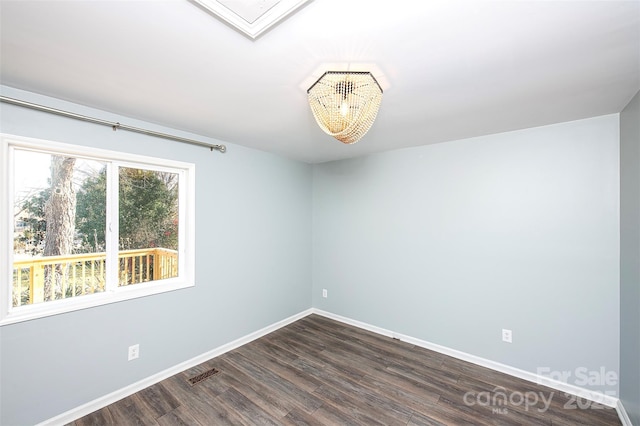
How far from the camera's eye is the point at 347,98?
4.80 ft

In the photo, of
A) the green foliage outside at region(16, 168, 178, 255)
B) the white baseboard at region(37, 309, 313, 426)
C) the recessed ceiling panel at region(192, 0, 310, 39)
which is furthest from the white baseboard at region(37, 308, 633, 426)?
the recessed ceiling panel at region(192, 0, 310, 39)

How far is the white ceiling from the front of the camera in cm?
109

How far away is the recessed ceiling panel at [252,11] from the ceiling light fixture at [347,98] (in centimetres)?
46

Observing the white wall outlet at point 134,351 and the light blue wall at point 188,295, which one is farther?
the white wall outlet at point 134,351

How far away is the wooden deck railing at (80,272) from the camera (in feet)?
6.25

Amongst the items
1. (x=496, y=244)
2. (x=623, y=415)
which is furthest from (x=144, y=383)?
(x=623, y=415)

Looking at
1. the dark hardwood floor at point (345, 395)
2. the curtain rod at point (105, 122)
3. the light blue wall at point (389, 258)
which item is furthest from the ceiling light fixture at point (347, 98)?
the dark hardwood floor at point (345, 395)

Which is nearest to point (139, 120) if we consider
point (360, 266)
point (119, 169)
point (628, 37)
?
point (119, 169)

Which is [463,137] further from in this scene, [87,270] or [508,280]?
[87,270]

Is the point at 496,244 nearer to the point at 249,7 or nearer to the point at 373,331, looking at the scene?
the point at 373,331

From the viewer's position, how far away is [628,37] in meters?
1.22

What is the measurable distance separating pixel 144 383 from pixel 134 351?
310mm

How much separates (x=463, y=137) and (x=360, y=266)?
2011 mm

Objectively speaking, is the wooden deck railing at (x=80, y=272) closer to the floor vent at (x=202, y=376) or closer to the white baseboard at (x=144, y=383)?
the white baseboard at (x=144, y=383)
